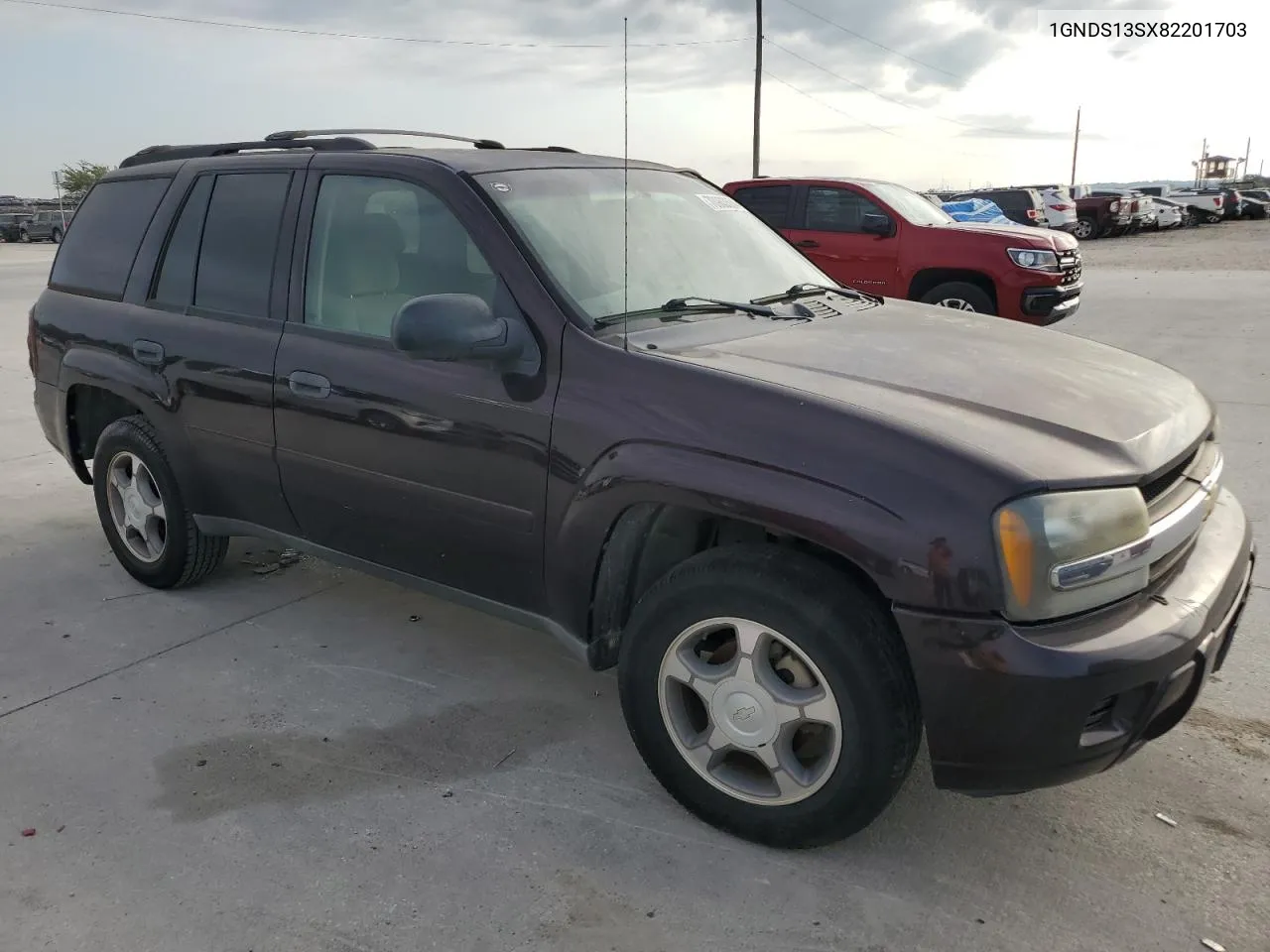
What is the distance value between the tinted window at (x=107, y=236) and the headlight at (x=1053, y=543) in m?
3.55

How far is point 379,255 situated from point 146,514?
5.62 feet

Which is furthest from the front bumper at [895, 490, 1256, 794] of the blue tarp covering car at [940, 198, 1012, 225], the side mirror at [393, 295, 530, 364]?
the blue tarp covering car at [940, 198, 1012, 225]

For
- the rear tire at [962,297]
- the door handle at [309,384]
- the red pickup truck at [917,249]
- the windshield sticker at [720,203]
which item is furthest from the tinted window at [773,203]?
the door handle at [309,384]

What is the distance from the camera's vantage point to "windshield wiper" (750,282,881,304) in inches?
137

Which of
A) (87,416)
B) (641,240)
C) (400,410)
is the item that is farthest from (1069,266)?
(87,416)

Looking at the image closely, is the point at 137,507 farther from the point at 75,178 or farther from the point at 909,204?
the point at 75,178

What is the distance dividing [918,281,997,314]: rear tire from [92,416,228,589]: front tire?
758 centimetres

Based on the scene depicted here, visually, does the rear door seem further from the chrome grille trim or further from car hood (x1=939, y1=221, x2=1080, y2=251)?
car hood (x1=939, y1=221, x2=1080, y2=251)

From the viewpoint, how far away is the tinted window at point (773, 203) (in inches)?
426

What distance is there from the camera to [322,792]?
292 centimetres

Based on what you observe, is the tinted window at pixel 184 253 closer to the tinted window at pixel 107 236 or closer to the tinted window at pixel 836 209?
the tinted window at pixel 107 236

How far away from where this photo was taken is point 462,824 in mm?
2766

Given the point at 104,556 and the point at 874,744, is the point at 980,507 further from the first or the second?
the point at 104,556

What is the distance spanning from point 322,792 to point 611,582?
1013 mm
